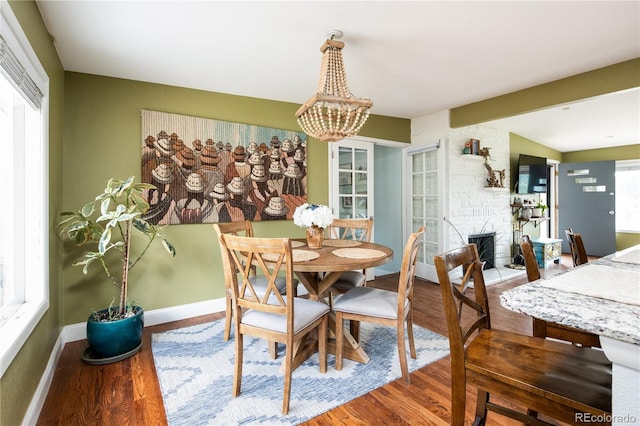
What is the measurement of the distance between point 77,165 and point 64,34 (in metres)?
1.01

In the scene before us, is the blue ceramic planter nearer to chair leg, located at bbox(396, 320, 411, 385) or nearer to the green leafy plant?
the green leafy plant

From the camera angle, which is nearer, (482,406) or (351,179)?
(482,406)

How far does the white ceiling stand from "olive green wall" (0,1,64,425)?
182 mm

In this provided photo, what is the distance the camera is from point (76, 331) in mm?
2557

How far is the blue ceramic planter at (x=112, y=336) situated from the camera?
2.14 meters

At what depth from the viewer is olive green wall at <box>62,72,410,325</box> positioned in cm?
256

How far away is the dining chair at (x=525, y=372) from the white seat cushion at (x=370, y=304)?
717 millimetres

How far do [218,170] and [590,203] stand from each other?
7155mm

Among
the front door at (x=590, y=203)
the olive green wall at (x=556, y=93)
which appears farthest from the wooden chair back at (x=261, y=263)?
the front door at (x=590, y=203)

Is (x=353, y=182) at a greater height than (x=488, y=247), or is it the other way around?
(x=353, y=182)

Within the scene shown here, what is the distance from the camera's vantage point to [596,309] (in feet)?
2.34

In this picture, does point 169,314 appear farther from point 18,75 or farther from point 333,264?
point 18,75

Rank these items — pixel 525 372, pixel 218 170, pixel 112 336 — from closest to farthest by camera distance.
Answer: pixel 525 372, pixel 112 336, pixel 218 170

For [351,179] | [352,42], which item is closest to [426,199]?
[351,179]
